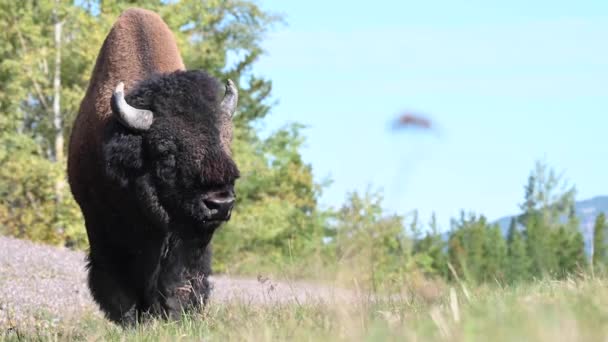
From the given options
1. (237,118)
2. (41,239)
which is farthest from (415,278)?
(237,118)

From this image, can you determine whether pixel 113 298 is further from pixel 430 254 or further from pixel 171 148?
pixel 430 254

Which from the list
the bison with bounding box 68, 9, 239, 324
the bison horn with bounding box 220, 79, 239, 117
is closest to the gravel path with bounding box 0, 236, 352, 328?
the bison with bounding box 68, 9, 239, 324

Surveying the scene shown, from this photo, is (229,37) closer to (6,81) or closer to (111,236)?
(6,81)

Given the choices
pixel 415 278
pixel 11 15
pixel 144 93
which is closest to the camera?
pixel 415 278

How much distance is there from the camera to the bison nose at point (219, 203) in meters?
6.79

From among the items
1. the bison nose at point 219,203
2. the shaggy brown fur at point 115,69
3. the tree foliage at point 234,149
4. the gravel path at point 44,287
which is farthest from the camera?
the tree foliage at point 234,149

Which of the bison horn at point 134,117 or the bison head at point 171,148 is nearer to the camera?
the bison head at point 171,148

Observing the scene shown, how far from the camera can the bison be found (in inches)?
278

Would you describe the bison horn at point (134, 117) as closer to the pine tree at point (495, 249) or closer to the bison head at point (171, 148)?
the bison head at point (171, 148)

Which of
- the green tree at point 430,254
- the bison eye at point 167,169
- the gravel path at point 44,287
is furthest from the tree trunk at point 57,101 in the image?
the bison eye at point 167,169

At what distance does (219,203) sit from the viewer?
6.81 meters

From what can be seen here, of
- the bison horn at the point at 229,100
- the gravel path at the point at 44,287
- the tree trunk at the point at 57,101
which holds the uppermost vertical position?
the tree trunk at the point at 57,101

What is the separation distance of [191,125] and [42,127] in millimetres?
22768

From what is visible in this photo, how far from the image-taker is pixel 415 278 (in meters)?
5.43
